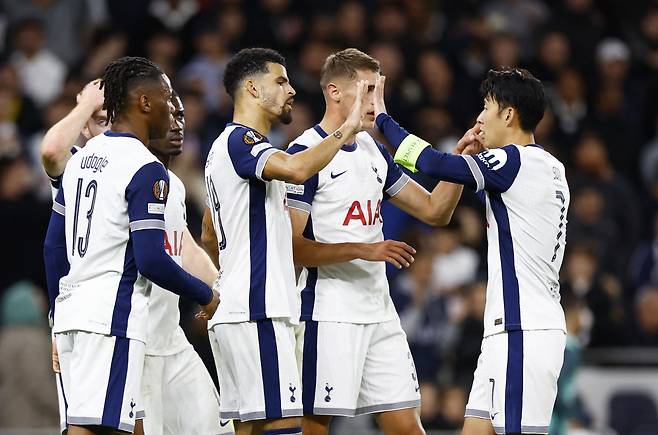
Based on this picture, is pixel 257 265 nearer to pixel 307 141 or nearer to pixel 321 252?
pixel 321 252

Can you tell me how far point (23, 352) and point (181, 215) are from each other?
496 cm

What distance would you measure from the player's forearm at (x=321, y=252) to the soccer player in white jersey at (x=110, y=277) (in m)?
0.74

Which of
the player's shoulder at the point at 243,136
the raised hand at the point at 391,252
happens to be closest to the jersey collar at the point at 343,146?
the player's shoulder at the point at 243,136

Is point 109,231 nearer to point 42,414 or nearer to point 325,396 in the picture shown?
point 325,396

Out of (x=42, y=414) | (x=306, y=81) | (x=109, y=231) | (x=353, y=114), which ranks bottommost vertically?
(x=42, y=414)

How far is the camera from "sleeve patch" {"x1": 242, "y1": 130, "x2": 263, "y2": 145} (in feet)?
23.7

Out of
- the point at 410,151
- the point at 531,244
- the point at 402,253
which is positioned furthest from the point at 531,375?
the point at 410,151

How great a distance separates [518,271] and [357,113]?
124 centimetres

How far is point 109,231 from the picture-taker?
674 centimetres

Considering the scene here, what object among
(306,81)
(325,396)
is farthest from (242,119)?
(306,81)

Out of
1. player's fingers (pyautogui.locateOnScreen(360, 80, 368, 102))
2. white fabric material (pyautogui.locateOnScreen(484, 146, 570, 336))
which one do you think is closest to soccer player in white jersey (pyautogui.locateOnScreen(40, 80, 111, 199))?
player's fingers (pyautogui.locateOnScreen(360, 80, 368, 102))

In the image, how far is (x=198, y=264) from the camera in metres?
8.04

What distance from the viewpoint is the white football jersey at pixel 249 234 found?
717 centimetres

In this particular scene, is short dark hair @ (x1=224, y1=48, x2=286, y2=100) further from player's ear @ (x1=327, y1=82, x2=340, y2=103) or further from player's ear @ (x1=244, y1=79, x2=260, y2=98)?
player's ear @ (x1=327, y1=82, x2=340, y2=103)
